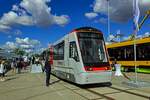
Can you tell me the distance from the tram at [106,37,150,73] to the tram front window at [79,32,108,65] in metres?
12.1

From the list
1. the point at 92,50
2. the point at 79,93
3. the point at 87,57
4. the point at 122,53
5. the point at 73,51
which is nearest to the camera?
the point at 79,93

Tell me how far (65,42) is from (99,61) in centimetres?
398

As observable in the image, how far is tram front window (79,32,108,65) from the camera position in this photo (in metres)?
17.0

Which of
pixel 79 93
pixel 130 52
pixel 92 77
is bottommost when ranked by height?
pixel 79 93

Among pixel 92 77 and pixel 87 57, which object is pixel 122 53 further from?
pixel 92 77

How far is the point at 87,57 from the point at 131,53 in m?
16.2

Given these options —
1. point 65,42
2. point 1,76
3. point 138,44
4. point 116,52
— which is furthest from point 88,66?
point 116,52

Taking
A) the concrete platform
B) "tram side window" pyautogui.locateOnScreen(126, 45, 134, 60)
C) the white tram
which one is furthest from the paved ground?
"tram side window" pyautogui.locateOnScreen(126, 45, 134, 60)

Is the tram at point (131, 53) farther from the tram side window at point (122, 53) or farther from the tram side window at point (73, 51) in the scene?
the tram side window at point (73, 51)

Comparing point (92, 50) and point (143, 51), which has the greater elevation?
point (143, 51)

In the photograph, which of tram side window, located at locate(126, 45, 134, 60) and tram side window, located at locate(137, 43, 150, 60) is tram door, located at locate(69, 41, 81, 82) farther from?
tram side window, located at locate(126, 45, 134, 60)

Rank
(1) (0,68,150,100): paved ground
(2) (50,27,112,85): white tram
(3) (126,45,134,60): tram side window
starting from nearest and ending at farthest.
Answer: (1) (0,68,150,100): paved ground < (2) (50,27,112,85): white tram < (3) (126,45,134,60): tram side window

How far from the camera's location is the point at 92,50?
17.3 meters

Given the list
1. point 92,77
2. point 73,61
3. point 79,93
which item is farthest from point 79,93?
point 73,61
